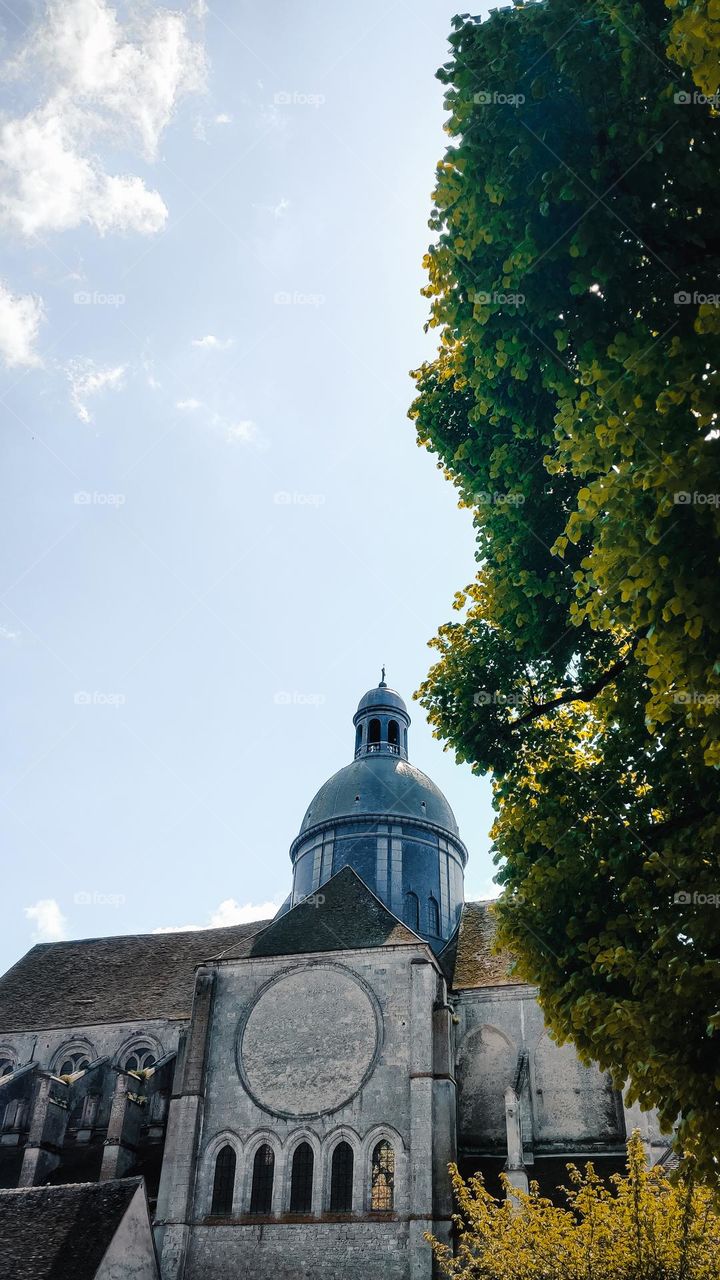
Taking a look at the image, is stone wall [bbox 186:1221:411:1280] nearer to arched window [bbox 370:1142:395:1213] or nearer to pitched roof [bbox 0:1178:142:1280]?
arched window [bbox 370:1142:395:1213]

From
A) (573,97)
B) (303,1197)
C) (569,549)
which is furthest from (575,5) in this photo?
(303,1197)

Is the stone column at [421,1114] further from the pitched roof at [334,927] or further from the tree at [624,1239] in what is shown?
the tree at [624,1239]

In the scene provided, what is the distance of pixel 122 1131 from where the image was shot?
27109 mm

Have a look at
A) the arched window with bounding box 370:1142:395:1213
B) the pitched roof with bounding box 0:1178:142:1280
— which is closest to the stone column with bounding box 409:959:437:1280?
the arched window with bounding box 370:1142:395:1213

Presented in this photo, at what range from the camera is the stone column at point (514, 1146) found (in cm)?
2342

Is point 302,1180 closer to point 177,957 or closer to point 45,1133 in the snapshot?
point 45,1133

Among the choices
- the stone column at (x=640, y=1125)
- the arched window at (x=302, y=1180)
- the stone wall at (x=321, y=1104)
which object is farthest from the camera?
the arched window at (x=302, y=1180)

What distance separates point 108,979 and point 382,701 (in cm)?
1555

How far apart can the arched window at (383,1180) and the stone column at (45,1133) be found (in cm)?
1098

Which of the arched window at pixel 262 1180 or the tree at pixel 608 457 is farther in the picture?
the arched window at pixel 262 1180

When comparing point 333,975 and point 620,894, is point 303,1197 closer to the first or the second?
point 333,975

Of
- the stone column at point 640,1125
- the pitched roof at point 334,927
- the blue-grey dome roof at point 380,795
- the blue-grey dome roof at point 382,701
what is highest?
the blue-grey dome roof at point 382,701

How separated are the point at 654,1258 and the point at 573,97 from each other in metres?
15.5

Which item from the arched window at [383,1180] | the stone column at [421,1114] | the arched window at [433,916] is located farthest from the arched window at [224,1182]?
the arched window at [433,916]
